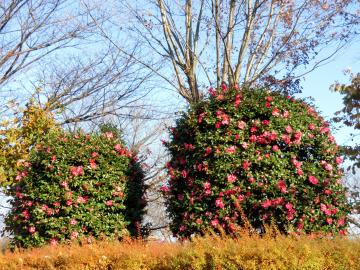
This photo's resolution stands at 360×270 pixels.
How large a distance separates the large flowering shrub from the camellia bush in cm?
137

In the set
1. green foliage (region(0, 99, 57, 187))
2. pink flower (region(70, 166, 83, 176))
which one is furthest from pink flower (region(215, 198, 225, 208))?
green foliage (region(0, 99, 57, 187))

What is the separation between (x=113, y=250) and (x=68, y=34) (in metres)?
8.13

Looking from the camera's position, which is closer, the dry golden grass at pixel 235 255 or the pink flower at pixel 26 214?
the dry golden grass at pixel 235 255

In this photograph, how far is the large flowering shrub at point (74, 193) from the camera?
23.1ft

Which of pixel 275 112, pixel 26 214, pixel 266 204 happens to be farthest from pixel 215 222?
pixel 26 214

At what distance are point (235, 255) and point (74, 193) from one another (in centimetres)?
382

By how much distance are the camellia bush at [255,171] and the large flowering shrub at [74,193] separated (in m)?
1.37

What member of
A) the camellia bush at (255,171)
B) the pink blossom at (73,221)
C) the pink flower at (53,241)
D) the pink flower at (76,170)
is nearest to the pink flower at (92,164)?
the pink flower at (76,170)

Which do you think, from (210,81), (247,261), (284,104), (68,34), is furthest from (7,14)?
(247,261)

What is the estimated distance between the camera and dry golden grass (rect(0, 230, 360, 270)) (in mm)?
3609

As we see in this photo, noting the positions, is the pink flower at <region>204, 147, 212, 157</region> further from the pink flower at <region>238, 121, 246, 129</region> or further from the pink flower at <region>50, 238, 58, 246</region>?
the pink flower at <region>50, 238, 58, 246</region>

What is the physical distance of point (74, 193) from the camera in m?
7.11

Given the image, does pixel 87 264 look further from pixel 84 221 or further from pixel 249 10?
pixel 249 10

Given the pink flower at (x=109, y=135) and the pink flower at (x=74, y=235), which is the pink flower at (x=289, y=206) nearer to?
the pink flower at (x=74, y=235)
